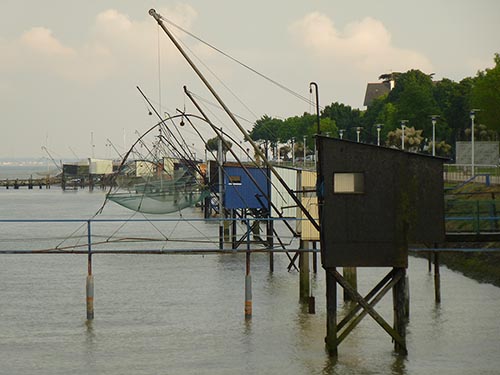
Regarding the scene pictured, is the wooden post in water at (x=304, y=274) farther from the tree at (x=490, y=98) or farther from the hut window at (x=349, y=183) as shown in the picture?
the tree at (x=490, y=98)

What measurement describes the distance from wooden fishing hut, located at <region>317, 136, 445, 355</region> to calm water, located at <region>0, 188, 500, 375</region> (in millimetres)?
3586

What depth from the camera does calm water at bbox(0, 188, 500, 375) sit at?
108 ft

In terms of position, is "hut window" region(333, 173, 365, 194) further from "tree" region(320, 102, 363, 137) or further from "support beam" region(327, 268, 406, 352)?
"tree" region(320, 102, 363, 137)

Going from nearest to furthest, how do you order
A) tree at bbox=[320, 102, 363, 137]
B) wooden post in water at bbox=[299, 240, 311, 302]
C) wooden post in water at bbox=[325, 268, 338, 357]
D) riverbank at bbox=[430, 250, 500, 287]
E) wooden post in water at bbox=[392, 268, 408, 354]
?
1. wooden post in water at bbox=[325, 268, 338, 357]
2. wooden post in water at bbox=[392, 268, 408, 354]
3. wooden post in water at bbox=[299, 240, 311, 302]
4. riverbank at bbox=[430, 250, 500, 287]
5. tree at bbox=[320, 102, 363, 137]

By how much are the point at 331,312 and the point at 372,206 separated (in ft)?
11.6

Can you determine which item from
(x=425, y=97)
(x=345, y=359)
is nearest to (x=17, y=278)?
(x=345, y=359)

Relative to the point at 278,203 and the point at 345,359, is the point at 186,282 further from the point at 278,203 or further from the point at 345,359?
the point at 345,359

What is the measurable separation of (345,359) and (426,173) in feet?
21.3

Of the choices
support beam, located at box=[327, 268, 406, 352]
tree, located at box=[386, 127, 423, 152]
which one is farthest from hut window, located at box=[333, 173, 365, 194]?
tree, located at box=[386, 127, 423, 152]

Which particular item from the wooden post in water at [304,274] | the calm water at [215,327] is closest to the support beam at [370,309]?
the calm water at [215,327]

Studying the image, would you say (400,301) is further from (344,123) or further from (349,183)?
(344,123)

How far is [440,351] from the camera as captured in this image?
3497 centimetres

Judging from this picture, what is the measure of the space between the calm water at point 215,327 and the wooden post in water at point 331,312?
455mm

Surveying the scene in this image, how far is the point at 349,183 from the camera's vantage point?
31.5m
